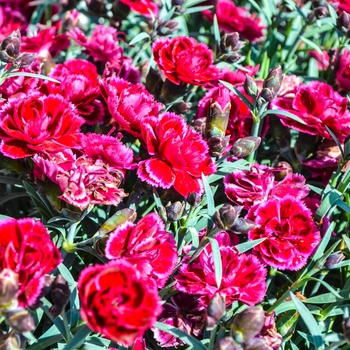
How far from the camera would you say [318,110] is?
141 centimetres

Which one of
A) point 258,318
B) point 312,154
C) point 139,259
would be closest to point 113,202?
point 139,259

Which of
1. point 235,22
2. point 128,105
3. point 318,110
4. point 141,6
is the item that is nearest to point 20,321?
point 128,105

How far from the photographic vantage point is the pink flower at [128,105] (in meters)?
1.26

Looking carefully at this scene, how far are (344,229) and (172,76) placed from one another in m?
0.59

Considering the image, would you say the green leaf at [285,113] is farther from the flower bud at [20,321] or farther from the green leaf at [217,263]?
the flower bud at [20,321]

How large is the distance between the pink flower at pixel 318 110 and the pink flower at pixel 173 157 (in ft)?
1.03

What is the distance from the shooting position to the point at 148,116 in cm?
125

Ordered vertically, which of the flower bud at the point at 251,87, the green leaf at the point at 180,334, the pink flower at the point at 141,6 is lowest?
the green leaf at the point at 180,334

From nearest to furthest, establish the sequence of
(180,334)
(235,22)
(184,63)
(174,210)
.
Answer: (180,334) → (174,210) → (184,63) → (235,22)

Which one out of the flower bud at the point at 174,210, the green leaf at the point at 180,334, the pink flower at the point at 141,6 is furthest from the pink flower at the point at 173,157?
the pink flower at the point at 141,6

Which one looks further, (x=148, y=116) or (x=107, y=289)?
(x=148, y=116)

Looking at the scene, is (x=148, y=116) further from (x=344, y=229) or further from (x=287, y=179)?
(x=344, y=229)

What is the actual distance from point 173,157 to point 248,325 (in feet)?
1.23

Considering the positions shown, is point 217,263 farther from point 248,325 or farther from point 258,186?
point 258,186
